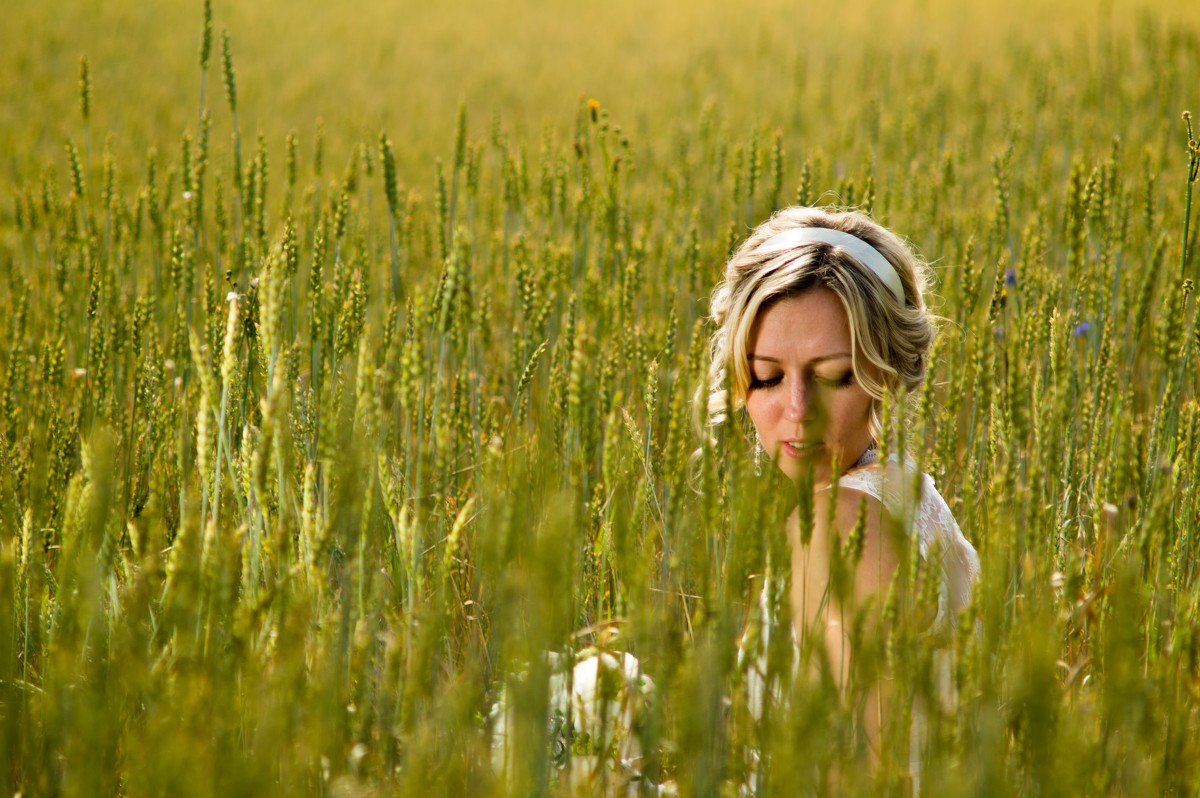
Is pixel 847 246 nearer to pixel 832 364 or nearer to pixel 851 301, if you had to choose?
pixel 851 301

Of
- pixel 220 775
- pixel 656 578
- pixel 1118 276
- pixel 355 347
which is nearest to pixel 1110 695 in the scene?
pixel 220 775

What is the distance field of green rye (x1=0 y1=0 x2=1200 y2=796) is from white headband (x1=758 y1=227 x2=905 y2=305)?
183 millimetres

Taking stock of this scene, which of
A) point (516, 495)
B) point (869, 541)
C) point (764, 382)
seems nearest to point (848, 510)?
point (869, 541)

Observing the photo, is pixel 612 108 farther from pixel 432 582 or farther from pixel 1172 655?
pixel 1172 655

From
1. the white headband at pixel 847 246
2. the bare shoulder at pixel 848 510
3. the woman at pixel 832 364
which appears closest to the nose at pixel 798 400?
the woman at pixel 832 364

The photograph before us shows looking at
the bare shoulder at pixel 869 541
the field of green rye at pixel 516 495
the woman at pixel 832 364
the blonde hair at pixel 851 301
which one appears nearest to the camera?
→ the field of green rye at pixel 516 495

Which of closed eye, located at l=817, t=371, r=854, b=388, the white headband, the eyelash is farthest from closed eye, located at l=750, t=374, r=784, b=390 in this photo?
the white headband

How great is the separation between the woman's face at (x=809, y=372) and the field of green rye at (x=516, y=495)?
0.38 ft

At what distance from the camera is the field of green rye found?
731 mm

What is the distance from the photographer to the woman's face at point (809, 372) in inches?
56.2

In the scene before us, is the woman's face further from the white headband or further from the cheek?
the white headband

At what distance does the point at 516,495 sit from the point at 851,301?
0.85 metres

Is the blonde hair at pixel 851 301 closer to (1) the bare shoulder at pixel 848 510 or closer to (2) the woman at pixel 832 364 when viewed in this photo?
(2) the woman at pixel 832 364

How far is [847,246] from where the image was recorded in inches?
60.7
